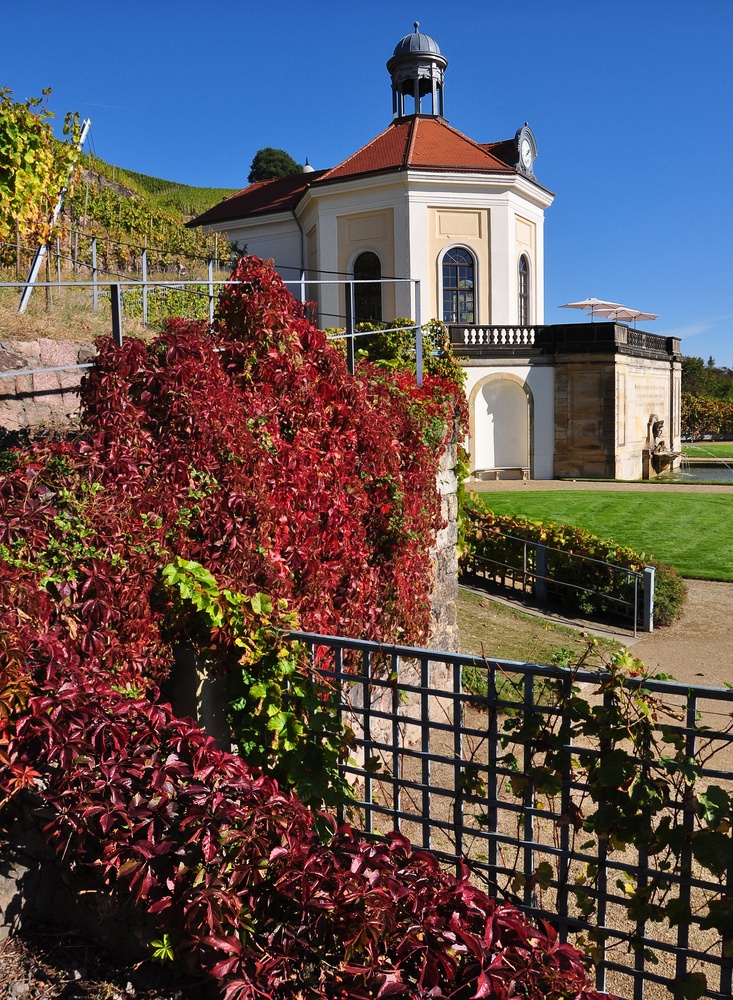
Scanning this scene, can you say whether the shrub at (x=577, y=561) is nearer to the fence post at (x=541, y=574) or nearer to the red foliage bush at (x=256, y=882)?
the fence post at (x=541, y=574)

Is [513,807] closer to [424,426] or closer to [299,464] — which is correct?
[299,464]

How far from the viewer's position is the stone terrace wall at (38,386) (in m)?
6.33

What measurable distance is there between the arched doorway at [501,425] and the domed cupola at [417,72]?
12.1 m

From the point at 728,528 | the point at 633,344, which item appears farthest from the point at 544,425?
the point at 728,528

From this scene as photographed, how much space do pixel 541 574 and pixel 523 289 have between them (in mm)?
20293

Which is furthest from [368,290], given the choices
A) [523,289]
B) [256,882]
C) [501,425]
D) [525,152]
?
[256,882]

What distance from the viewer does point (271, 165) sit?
67312mm

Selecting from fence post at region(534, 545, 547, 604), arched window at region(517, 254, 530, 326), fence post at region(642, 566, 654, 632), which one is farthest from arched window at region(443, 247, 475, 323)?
fence post at region(642, 566, 654, 632)

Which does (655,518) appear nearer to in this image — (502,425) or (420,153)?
(502,425)

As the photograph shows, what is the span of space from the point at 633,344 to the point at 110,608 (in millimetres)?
29489

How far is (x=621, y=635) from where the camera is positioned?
42.0 feet

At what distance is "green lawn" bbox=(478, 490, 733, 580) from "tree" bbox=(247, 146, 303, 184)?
171 ft

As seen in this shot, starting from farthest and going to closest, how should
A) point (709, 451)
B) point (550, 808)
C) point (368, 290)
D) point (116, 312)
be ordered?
point (709, 451)
point (368, 290)
point (116, 312)
point (550, 808)

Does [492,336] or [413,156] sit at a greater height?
[413,156]
